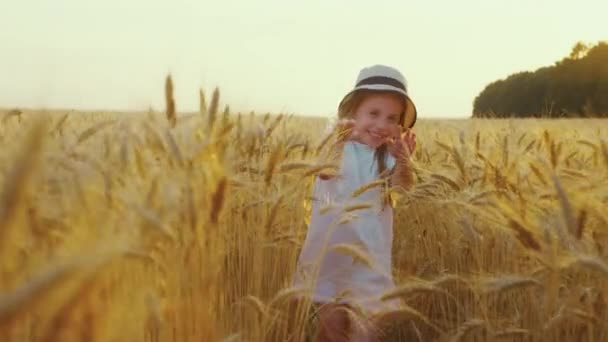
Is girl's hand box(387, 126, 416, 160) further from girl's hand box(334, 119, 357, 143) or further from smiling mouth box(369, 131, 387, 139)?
girl's hand box(334, 119, 357, 143)

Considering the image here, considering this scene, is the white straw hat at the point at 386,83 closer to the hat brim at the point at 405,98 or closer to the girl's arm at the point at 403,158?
the hat brim at the point at 405,98

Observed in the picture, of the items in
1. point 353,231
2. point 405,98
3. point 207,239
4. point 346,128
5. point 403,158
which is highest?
point 405,98

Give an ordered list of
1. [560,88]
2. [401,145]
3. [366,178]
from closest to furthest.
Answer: [401,145] < [366,178] < [560,88]

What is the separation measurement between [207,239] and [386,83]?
6.07 ft

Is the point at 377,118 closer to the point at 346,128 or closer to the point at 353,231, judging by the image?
the point at 346,128

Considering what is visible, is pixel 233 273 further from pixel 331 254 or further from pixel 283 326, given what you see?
pixel 331 254

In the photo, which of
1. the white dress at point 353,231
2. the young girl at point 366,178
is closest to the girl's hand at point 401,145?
the young girl at point 366,178

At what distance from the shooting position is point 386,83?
329cm

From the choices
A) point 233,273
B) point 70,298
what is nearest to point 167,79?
point 233,273

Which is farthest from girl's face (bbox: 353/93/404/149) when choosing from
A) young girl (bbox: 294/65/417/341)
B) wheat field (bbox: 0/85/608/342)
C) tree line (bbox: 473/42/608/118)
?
tree line (bbox: 473/42/608/118)

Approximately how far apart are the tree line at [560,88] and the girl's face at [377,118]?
2489cm

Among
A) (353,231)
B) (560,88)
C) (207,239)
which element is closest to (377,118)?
(353,231)

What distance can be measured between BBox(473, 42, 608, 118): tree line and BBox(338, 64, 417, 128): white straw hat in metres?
24.7

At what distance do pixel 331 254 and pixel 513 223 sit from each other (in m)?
1.41
